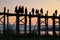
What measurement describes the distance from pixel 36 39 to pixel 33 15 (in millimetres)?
6388

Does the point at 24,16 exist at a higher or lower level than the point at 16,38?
higher

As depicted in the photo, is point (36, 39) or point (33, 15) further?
point (33, 15)

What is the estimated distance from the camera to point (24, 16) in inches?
1255

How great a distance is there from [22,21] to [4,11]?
2.68m

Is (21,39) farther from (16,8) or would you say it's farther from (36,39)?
(16,8)

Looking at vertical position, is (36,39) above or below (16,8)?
below

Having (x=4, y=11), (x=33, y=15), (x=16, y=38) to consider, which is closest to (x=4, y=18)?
(x=4, y=11)

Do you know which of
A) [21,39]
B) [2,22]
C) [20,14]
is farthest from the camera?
[2,22]

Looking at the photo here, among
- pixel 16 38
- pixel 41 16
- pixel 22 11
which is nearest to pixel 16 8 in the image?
pixel 22 11

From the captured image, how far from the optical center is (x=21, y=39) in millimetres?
26531

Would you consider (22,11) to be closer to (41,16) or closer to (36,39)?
(41,16)

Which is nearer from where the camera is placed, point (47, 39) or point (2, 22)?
point (47, 39)

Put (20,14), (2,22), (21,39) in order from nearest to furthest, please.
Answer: (21,39)
(20,14)
(2,22)

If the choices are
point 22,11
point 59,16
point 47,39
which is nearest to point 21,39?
point 47,39
